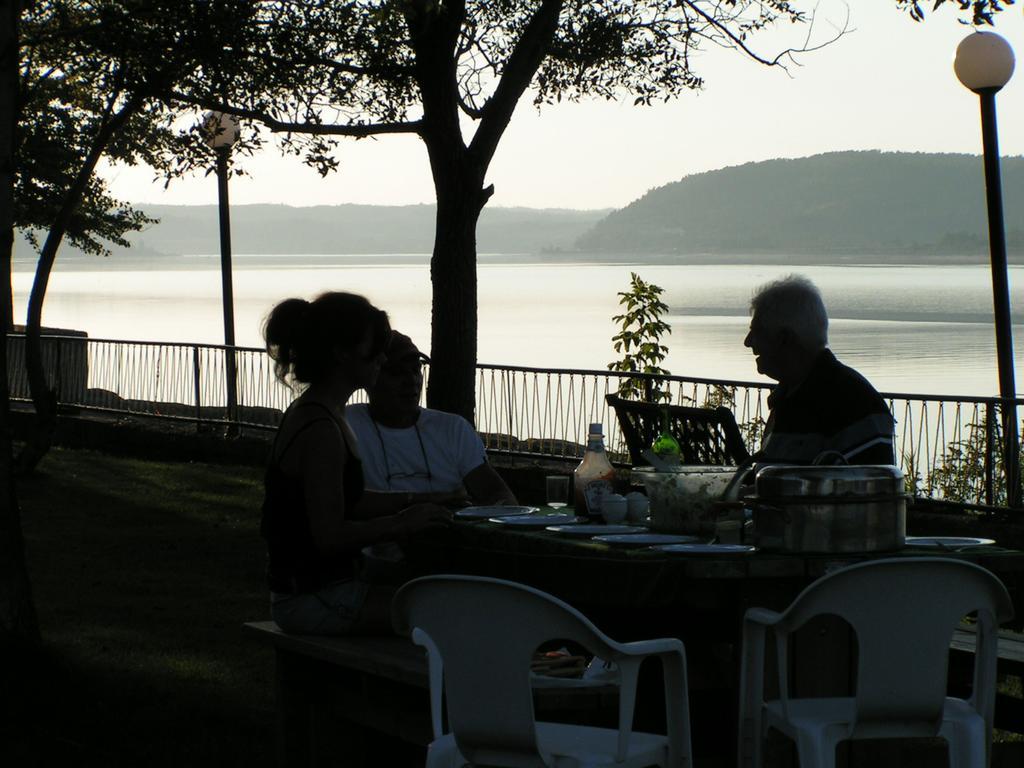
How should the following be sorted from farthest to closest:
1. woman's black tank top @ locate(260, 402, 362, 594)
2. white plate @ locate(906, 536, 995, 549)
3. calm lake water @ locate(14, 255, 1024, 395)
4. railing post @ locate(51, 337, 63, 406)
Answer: calm lake water @ locate(14, 255, 1024, 395), railing post @ locate(51, 337, 63, 406), woman's black tank top @ locate(260, 402, 362, 594), white plate @ locate(906, 536, 995, 549)

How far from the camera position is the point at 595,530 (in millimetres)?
5656

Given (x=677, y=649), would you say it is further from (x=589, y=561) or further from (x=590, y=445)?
(x=590, y=445)

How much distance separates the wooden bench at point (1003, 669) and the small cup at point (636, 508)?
119cm

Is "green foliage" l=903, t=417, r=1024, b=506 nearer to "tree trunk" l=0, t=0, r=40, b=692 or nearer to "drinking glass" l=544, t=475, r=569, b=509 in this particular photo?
"drinking glass" l=544, t=475, r=569, b=509

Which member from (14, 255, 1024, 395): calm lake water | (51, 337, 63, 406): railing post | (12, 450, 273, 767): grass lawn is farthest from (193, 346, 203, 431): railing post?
(12, 450, 273, 767): grass lawn

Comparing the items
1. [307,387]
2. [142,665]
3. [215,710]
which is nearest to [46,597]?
[142,665]

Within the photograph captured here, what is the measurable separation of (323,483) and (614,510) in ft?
3.35

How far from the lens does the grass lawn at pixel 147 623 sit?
7.05m

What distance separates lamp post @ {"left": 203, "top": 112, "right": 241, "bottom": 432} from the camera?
53.5ft

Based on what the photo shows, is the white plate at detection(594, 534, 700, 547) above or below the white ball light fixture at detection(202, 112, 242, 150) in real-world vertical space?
below

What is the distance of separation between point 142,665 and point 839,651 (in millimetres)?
4323

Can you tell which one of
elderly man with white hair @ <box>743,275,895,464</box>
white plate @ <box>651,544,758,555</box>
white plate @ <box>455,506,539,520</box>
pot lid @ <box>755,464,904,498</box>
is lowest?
white plate @ <box>455,506,539,520</box>

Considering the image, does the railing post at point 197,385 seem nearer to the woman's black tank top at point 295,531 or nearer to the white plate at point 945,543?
the woman's black tank top at point 295,531

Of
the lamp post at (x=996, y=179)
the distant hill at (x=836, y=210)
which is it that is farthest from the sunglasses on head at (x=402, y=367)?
the distant hill at (x=836, y=210)
